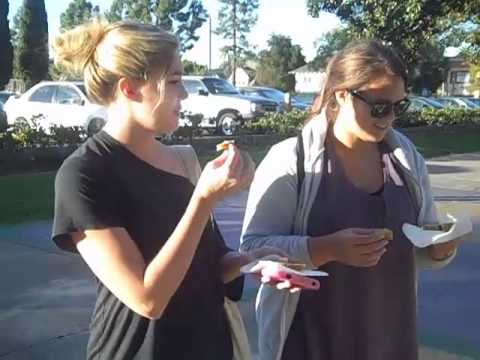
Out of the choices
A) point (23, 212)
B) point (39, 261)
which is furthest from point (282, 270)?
point (23, 212)

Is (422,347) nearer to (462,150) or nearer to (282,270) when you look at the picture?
(282,270)

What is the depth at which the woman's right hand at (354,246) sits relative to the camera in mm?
2252

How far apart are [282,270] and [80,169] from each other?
60cm

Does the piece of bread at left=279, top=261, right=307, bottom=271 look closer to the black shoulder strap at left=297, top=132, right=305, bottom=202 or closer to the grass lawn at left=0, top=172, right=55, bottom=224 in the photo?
the black shoulder strap at left=297, top=132, right=305, bottom=202

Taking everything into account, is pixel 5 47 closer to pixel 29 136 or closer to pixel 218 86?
pixel 218 86

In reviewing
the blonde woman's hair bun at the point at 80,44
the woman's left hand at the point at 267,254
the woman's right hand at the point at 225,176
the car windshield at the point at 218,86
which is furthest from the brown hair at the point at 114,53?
the car windshield at the point at 218,86

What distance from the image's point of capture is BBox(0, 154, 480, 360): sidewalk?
15.2ft

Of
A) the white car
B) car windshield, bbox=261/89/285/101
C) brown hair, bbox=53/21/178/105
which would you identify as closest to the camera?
brown hair, bbox=53/21/178/105

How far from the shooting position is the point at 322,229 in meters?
2.44

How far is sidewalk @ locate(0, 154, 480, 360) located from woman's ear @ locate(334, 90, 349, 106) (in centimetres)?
244

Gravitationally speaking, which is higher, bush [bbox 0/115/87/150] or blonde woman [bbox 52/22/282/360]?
blonde woman [bbox 52/22/282/360]

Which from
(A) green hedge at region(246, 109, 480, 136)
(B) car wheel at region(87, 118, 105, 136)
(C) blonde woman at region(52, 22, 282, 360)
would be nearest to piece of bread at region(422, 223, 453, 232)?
(C) blonde woman at region(52, 22, 282, 360)

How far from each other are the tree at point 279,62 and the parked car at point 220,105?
47556mm

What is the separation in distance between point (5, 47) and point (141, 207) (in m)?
31.3
